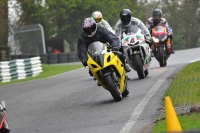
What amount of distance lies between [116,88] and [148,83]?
116 inches

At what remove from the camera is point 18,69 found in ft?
94.4

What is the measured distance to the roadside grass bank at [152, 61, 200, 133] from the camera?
8148 millimetres

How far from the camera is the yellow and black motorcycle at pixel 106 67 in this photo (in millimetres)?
12055

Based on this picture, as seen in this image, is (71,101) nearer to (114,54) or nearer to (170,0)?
(114,54)

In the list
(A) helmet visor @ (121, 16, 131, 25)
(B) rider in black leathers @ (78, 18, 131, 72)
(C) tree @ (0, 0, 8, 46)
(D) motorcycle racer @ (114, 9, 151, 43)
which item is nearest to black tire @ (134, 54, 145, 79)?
(D) motorcycle racer @ (114, 9, 151, 43)

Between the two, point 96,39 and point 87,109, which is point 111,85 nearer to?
point 87,109

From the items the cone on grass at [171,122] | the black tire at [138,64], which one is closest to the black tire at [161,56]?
the black tire at [138,64]

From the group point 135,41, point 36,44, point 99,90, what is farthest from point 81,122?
point 36,44

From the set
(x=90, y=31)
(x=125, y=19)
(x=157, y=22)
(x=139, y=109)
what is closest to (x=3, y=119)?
(x=139, y=109)

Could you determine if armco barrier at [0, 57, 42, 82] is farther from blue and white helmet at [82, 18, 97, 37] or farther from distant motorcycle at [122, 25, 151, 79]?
blue and white helmet at [82, 18, 97, 37]

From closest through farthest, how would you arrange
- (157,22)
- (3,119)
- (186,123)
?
(186,123)
(3,119)
(157,22)

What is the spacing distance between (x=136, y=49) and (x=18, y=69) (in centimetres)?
1312

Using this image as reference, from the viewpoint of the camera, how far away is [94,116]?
A: 10648mm

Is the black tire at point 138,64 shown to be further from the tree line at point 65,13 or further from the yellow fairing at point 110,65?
the tree line at point 65,13
